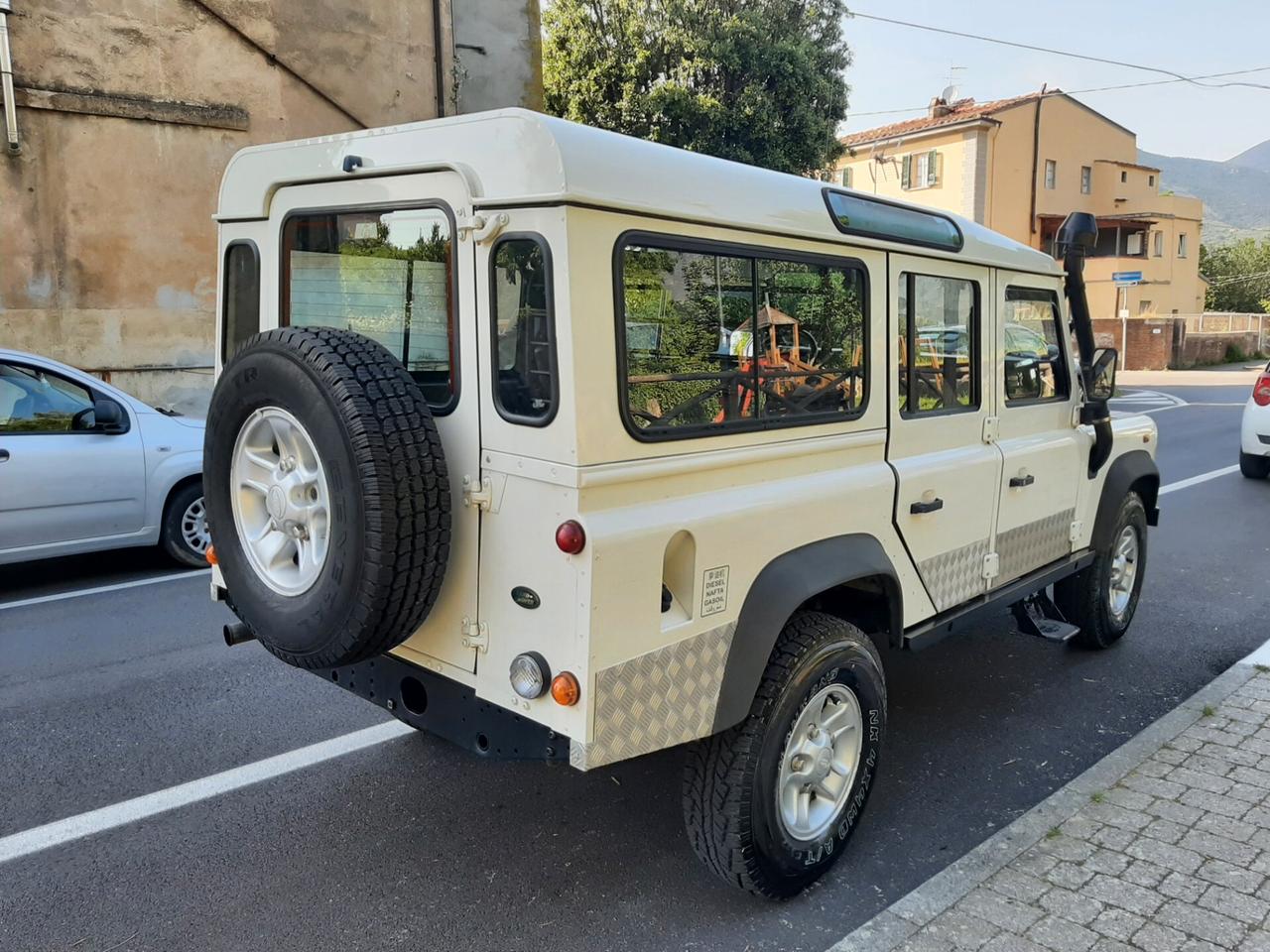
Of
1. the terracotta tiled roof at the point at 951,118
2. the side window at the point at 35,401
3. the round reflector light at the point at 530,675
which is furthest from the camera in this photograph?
the terracotta tiled roof at the point at 951,118

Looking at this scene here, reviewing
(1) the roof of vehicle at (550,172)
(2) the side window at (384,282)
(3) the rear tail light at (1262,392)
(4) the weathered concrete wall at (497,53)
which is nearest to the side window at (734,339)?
(1) the roof of vehicle at (550,172)

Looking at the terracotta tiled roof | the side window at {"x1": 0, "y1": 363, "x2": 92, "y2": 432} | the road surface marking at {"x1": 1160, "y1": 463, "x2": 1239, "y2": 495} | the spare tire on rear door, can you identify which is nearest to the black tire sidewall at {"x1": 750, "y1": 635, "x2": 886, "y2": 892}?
the spare tire on rear door

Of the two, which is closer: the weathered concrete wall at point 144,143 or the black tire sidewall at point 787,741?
the black tire sidewall at point 787,741

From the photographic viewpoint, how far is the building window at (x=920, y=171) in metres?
35.4

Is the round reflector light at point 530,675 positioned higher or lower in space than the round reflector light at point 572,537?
lower

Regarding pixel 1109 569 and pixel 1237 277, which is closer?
pixel 1109 569

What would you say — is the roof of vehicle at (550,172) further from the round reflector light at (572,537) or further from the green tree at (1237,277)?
the green tree at (1237,277)

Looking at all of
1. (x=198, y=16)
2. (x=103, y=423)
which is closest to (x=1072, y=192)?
(x=198, y=16)

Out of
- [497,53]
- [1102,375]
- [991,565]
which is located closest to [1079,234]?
[1102,375]

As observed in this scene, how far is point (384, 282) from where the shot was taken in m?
3.01

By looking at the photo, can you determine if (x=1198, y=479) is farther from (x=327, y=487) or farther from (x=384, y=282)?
(x=327, y=487)

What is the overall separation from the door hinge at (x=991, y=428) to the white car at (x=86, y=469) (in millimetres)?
5387

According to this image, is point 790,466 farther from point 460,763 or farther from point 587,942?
point 460,763

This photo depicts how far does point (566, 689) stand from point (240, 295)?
6.58 ft
